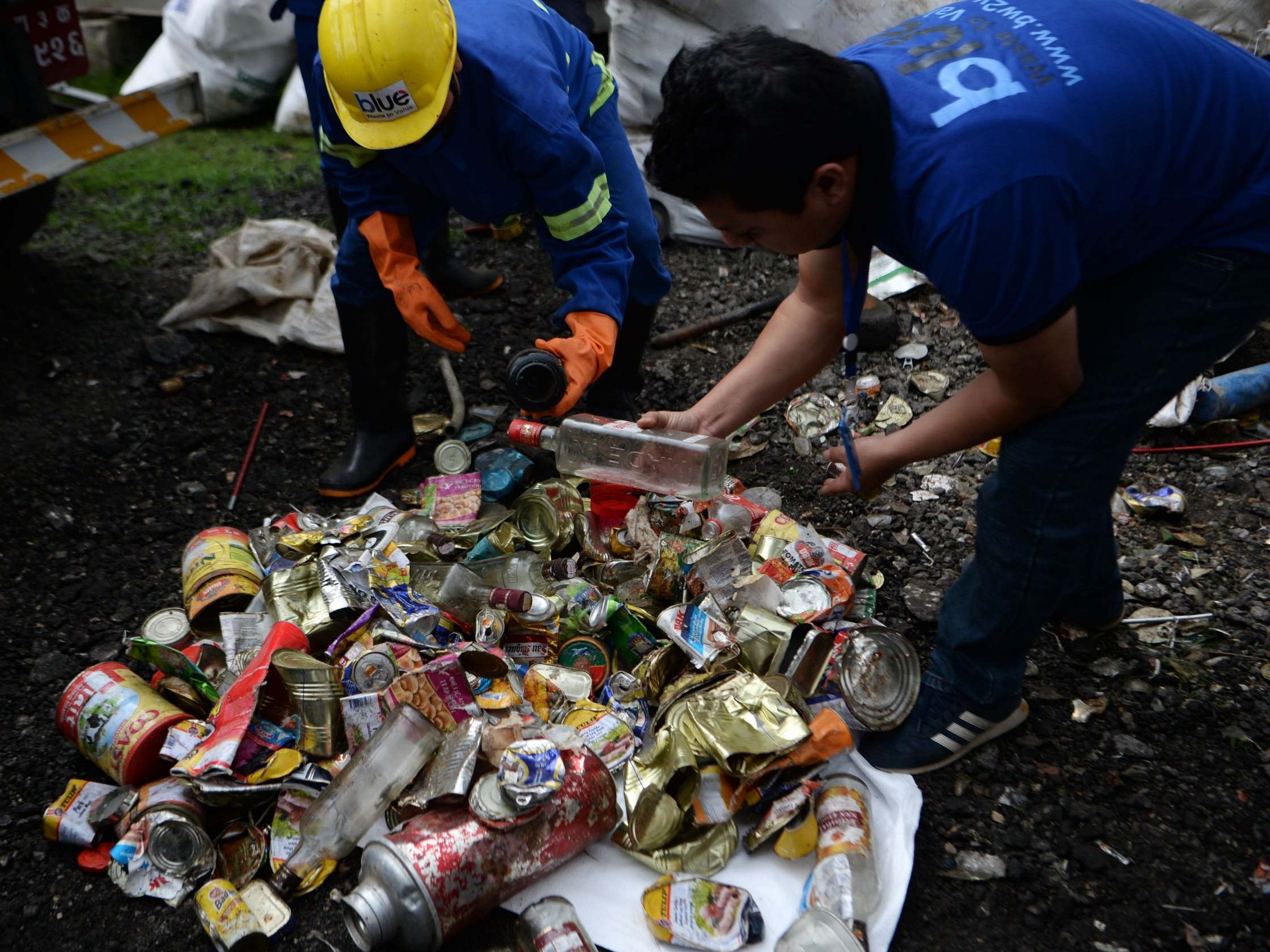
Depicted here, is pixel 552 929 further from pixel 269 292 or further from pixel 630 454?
pixel 269 292

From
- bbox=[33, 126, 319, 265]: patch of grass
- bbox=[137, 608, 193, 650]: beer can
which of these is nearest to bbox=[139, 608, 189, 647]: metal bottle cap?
bbox=[137, 608, 193, 650]: beer can

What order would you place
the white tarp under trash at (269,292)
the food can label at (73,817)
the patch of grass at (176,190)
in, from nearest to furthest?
the food can label at (73,817) < the white tarp under trash at (269,292) < the patch of grass at (176,190)

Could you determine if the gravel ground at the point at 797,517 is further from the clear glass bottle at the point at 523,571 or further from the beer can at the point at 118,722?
the clear glass bottle at the point at 523,571

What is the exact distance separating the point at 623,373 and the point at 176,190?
3.73 metres

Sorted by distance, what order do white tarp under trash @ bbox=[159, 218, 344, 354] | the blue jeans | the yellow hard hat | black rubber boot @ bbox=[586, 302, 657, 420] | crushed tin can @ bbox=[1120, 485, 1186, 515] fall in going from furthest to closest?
white tarp under trash @ bbox=[159, 218, 344, 354] < black rubber boot @ bbox=[586, 302, 657, 420] < crushed tin can @ bbox=[1120, 485, 1186, 515] < the yellow hard hat < the blue jeans

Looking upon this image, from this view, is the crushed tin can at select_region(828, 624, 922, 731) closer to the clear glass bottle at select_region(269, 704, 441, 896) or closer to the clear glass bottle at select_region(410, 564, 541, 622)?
the clear glass bottle at select_region(410, 564, 541, 622)

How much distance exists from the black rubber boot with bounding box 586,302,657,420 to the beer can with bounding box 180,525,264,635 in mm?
1259

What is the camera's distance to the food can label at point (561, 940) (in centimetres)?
166

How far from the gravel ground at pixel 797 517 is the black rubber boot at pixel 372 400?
0.11 meters

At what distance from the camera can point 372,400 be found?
3066mm

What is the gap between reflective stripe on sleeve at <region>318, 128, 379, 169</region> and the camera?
2.62 meters

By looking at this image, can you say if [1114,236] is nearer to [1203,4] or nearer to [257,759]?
[257,759]

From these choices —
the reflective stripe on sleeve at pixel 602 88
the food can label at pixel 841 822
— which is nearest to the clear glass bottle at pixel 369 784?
the food can label at pixel 841 822

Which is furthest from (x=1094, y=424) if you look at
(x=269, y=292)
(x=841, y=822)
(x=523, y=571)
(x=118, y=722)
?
(x=269, y=292)
